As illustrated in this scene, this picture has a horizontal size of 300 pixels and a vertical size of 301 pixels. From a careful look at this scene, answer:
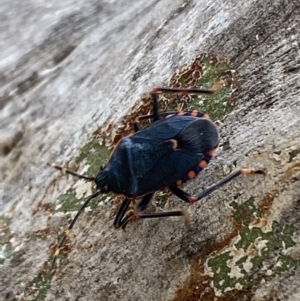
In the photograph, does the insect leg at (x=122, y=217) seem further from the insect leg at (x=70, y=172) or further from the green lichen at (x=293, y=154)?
the green lichen at (x=293, y=154)

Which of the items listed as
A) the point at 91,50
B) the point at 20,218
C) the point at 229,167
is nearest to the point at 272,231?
the point at 229,167

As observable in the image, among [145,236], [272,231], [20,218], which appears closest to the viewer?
[272,231]

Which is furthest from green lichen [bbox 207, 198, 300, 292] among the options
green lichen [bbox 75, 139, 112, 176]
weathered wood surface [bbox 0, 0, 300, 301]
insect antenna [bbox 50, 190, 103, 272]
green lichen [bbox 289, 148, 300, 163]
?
green lichen [bbox 75, 139, 112, 176]

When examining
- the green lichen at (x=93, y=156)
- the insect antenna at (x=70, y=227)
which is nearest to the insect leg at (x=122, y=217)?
the insect antenna at (x=70, y=227)

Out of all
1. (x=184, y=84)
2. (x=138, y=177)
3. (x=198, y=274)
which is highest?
(x=184, y=84)

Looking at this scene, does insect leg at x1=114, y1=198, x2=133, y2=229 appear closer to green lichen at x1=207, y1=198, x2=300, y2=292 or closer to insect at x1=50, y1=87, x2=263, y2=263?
insect at x1=50, y1=87, x2=263, y2=263

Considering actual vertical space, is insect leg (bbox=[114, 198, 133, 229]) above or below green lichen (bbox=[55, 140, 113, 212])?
below

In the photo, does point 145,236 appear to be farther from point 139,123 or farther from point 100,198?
point 139,123
